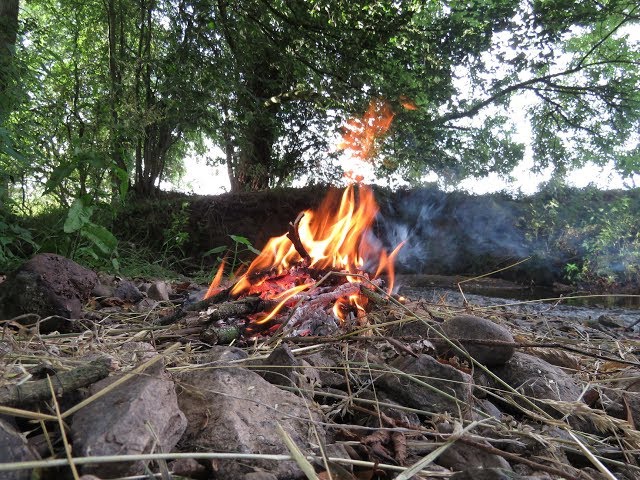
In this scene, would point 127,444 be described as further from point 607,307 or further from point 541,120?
point 541,120

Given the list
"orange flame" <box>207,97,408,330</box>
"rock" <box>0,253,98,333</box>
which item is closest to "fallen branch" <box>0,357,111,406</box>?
"orange flame" <box>207,97,408,330</box>

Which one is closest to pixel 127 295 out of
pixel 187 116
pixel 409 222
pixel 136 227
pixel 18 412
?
pixel 18 412

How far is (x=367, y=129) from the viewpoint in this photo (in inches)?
260

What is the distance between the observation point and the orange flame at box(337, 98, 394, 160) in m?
6.01

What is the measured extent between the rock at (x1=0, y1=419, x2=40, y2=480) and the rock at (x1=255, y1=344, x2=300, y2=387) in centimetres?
72

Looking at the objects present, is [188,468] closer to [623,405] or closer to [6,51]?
[623,405]

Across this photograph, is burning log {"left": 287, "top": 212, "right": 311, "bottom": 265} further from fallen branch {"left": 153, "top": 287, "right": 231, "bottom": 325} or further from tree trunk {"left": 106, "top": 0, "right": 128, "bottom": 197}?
tree trunk {"left": 106, "top": 0, "right": 128, "bottom": 197}

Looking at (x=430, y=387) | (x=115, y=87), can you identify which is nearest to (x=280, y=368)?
(x=430, y=387)

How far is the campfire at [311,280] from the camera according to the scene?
2131 mm

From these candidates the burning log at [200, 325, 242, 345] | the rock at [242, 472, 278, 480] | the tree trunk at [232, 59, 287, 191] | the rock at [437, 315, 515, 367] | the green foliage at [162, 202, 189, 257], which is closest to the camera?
the rock at [242, 472, 278, 480]

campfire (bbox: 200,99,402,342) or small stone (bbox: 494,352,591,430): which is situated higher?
campfire (bbox: 200,99,402,342)

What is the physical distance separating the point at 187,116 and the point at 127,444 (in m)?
5.46

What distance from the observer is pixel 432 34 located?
561 cm

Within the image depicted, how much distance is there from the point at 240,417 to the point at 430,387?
0.62 m
